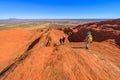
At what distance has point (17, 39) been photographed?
3759 centimetres

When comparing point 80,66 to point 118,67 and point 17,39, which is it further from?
point 17,39

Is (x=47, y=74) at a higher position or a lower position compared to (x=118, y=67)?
higher

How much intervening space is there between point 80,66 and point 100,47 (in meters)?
8.34

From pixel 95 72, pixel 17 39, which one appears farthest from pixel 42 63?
pixel 17 39

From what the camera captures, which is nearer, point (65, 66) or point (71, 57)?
point (65, 66)

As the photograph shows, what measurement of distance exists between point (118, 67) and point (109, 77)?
2.67m

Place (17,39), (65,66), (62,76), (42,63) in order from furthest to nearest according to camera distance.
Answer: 1. (17,39)
2. (42,63)
3. (65,66)
4. (62,76)

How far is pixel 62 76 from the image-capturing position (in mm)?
9656

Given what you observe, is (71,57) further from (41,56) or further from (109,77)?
(109,77)

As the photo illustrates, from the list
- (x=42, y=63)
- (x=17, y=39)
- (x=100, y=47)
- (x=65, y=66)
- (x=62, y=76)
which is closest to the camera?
(x=62, y=76)

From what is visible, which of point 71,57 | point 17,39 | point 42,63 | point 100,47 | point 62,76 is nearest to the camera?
point 62,76

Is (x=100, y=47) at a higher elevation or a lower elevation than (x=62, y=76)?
lower

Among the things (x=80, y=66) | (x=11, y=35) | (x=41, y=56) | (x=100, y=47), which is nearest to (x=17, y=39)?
(x=11, y=35)

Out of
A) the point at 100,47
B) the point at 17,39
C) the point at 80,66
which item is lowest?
the point at 17,39
